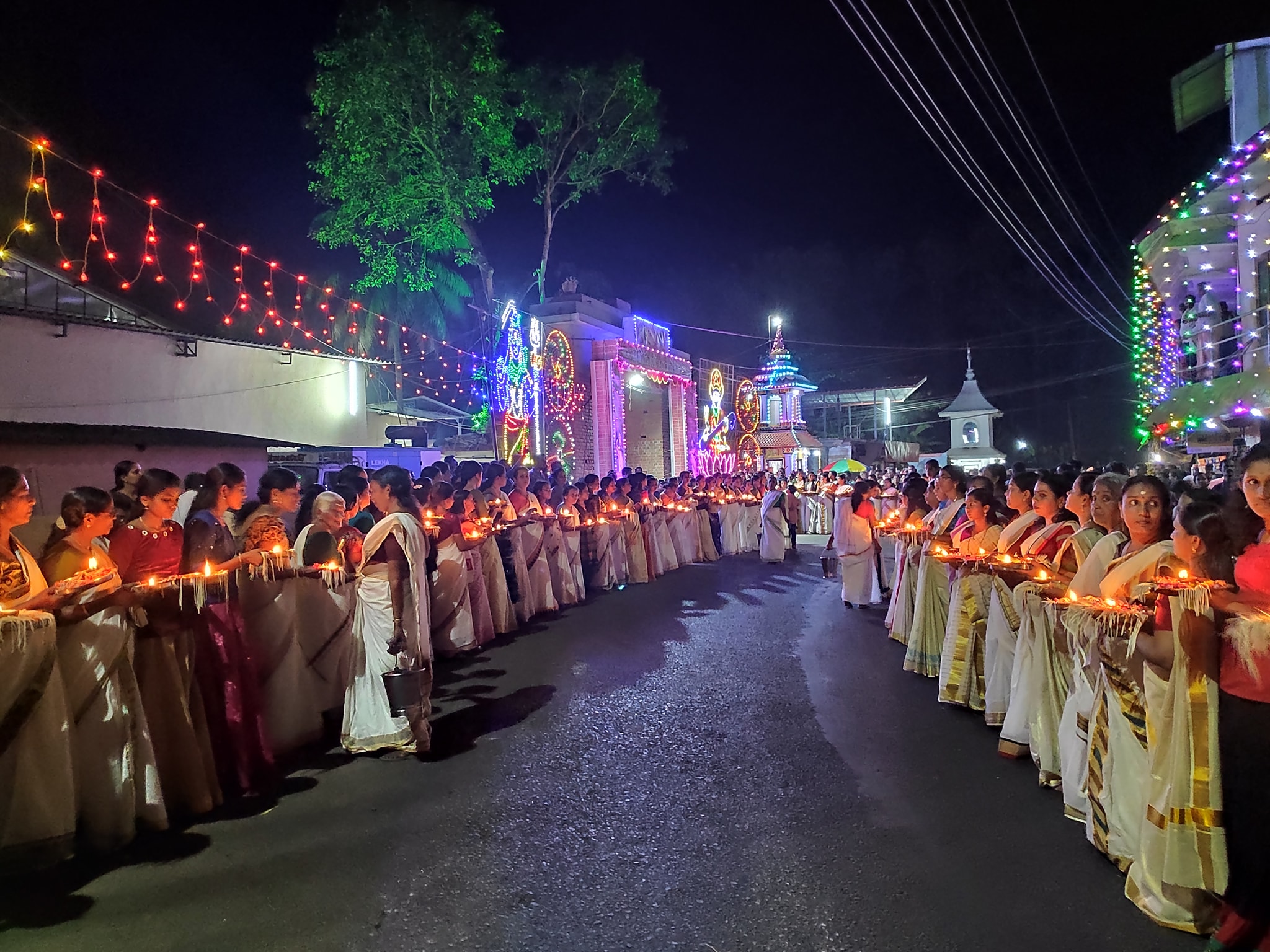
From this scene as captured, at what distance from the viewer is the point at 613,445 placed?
20.0m

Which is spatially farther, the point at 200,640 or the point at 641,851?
the point at 200,640

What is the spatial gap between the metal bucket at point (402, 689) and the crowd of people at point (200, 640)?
0.04ft

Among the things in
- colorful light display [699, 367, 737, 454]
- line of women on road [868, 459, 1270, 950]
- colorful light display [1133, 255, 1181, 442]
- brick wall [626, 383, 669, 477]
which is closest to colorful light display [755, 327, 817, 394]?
colorful light display [699, 367, 737, 454]

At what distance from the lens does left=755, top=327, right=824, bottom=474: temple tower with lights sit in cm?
2825

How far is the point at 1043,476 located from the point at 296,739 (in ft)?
19.4

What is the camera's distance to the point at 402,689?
210 inches

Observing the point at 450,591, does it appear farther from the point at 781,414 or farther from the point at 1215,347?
the point at 781,414

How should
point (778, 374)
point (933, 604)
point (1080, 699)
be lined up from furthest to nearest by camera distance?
point (778, 374) < point (933, 604) < point (1080, 699)

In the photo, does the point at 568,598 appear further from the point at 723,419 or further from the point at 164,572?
the point at 723,419

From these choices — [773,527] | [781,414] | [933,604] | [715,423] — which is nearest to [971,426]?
[781,414]

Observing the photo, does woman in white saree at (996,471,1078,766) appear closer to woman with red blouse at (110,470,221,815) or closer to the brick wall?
woman with red blouse at (110,470,221,815)

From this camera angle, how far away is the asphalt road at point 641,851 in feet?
11.1

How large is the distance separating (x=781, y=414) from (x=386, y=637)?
2465 cm

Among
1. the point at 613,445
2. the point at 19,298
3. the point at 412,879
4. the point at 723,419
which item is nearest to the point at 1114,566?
the point at 412,879
